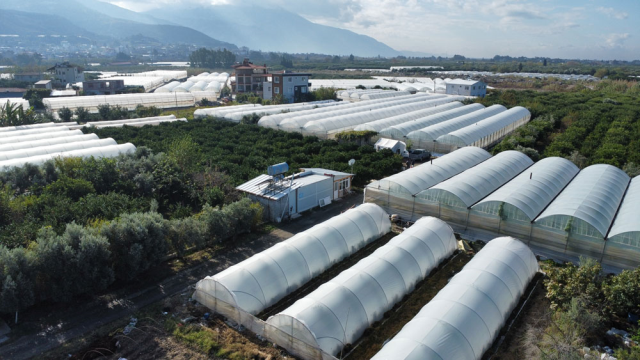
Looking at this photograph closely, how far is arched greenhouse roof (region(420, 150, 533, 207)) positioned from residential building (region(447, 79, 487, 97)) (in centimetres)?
4887

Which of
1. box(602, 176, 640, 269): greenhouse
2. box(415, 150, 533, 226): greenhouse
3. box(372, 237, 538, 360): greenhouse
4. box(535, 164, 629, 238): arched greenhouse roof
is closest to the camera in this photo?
box(372, 237, 538, 360): greenhouse

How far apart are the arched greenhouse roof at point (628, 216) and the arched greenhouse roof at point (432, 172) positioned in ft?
28.0

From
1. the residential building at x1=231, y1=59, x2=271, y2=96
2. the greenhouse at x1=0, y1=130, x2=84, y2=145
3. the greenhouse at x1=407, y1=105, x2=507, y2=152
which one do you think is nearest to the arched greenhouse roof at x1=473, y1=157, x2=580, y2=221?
the greenhouse at x1=407, y1=105, x2=507, y2=152

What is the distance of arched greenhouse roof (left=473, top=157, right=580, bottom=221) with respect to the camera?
18188mm

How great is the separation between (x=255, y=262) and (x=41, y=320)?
6965 millimetres

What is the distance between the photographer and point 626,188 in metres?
22.8

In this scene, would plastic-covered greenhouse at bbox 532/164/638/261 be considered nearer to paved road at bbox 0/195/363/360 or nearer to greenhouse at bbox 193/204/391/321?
greenhouse at bbox 193/204/391/321

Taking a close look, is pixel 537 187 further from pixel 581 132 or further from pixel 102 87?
pixel 102 87

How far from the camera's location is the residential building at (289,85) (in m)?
64.3

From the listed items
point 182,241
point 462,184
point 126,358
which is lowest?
point 126,358

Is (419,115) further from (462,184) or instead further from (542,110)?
(462,184)

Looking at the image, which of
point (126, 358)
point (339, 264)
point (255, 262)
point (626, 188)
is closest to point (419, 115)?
point (626, 188)

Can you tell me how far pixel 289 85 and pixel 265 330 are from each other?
187 ft

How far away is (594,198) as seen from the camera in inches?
739
